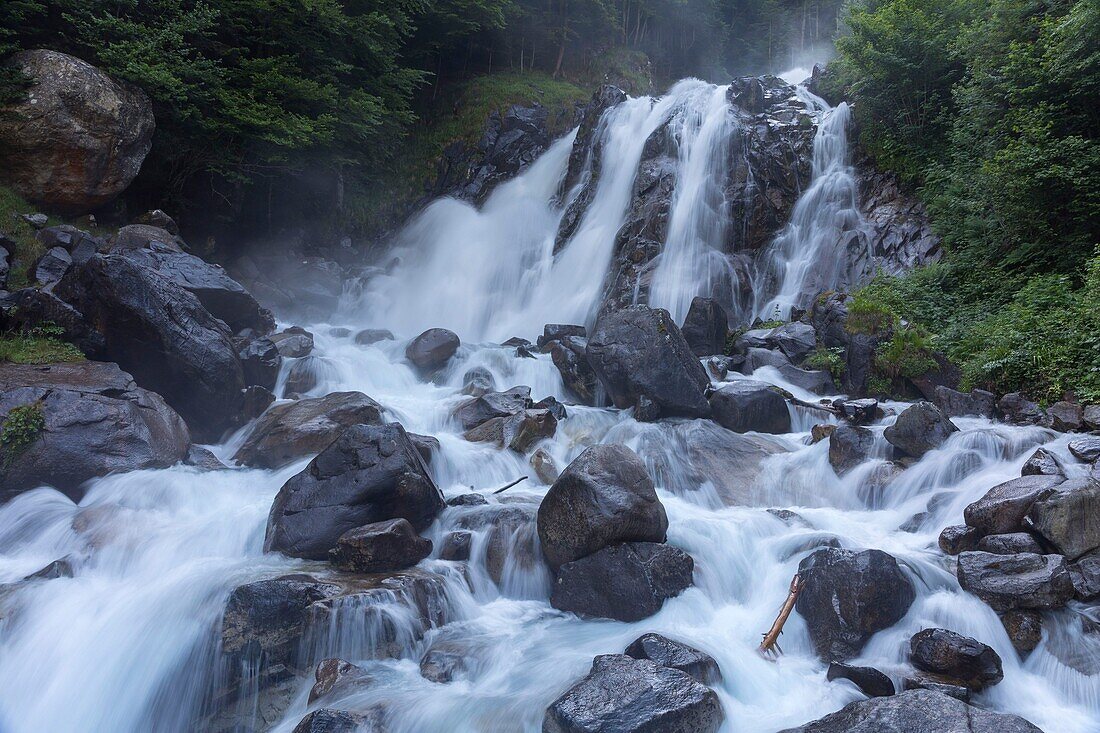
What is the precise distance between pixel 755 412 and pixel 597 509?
5.22 m

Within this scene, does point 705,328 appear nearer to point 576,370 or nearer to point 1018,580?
point 576,370

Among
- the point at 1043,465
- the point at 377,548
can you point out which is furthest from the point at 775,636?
the point at 377,548

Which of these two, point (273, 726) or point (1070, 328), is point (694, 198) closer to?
point (1070, 328)

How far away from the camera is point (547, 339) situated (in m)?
15.8

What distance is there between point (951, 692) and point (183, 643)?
6.58m

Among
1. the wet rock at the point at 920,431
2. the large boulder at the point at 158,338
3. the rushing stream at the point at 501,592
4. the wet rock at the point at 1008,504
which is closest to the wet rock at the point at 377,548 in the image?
the rushing stream at the point at 501,592

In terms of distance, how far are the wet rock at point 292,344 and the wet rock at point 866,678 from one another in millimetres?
11889

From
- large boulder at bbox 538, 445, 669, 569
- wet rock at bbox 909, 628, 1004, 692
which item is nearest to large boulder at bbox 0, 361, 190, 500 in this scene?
large boulder at bbox 538, 445, 669, 569

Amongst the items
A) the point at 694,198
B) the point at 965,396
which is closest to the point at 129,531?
the point at 965,396

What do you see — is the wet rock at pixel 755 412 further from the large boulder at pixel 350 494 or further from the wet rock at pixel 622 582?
the large boulder at pixel 350 494

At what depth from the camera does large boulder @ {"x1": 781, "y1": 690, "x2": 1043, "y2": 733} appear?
400 cm

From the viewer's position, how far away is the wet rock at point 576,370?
12.9 meters

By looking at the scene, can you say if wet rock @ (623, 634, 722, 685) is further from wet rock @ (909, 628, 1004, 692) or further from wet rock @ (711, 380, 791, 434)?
wet rock @ (711, 380, 791, 434)

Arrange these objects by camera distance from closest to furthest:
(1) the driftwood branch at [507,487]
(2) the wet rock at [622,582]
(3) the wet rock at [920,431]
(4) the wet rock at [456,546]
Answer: (2) the wet rock at [622,582] < (4) the wet rock at [456,546] < (3) the wet rock at [920,431] < (1) the driftwood branch at [507,487]
